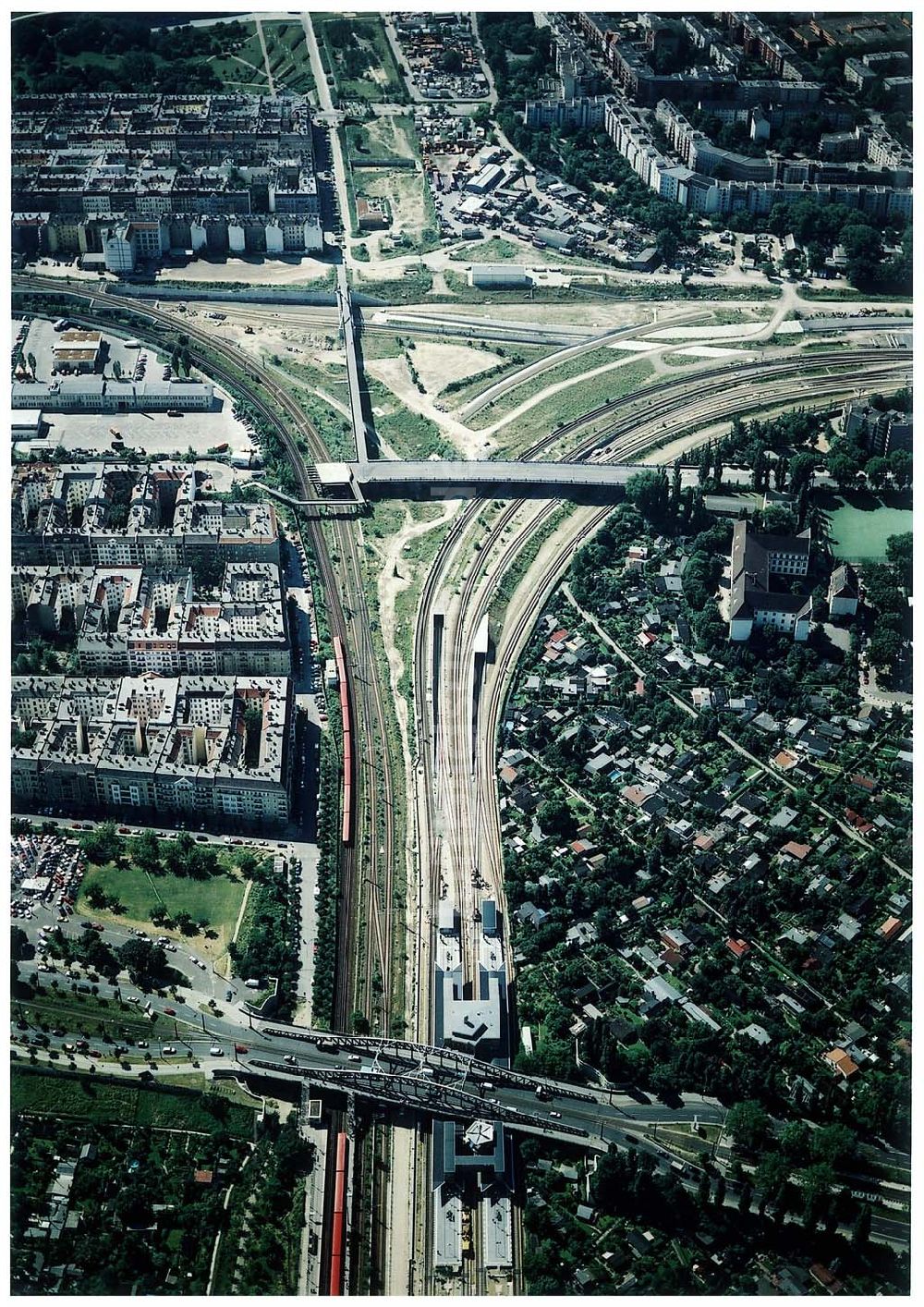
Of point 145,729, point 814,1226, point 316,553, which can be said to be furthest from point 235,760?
point 814,1226

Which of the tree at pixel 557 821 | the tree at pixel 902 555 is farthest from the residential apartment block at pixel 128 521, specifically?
the tree at pixel 902 555

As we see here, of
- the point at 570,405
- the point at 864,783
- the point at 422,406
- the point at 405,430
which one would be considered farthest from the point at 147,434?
the point at 864,783

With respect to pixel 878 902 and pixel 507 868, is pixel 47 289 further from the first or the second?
pixel 878 902

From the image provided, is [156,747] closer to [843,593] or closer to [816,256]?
[843,593]

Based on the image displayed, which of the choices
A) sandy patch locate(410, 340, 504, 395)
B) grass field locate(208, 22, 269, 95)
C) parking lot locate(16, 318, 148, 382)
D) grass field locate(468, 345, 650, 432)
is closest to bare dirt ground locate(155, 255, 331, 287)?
parking lot locate(16, 318, 148, 382)

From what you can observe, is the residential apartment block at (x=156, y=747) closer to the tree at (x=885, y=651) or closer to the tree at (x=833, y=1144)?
the tree at (x=833, y=1144)

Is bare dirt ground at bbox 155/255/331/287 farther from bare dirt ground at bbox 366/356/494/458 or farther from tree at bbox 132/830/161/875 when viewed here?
tree at bbox 132/830/161/875
